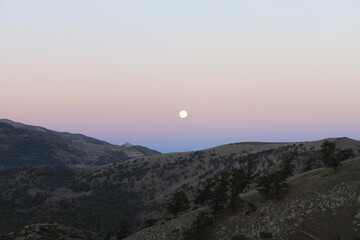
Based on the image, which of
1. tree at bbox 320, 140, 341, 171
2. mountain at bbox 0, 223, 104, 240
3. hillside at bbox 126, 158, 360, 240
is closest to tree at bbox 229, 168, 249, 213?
hillside at bbox 126, 158, 360, 240

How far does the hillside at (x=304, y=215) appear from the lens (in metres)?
44.8

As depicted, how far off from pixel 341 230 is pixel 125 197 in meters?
136

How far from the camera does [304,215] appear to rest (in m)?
48.3

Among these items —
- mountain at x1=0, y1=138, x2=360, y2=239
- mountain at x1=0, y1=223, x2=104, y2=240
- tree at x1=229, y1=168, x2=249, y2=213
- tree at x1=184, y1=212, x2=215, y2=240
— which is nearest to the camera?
tree at x1=184, y1=212, x2=215, y2=240

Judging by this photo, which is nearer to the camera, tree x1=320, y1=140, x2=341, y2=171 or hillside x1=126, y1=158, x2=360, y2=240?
hillside x1=126, y1=158, x2=360, y2=240

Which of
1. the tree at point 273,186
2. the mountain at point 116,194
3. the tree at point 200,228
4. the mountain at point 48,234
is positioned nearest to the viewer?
the tree at point 200,228

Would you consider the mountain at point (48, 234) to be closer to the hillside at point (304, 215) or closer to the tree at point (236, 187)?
the hillside at point (304, 215)

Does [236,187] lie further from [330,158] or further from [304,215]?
[330,158]

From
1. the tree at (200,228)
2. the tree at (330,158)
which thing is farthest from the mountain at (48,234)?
the tree at (330,158)

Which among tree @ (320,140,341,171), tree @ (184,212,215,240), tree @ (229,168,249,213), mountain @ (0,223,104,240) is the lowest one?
mountain @ (0,223,104,240)

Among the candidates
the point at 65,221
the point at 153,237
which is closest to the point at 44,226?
the point at 65,221

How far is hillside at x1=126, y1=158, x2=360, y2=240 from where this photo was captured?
44844 millimetres

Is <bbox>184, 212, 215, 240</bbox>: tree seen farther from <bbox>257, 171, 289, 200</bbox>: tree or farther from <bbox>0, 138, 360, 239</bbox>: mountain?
<bbox>0, 138, 360, 239</bbox>: mountain

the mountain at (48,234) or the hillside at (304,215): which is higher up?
the hillside at (304,215)
